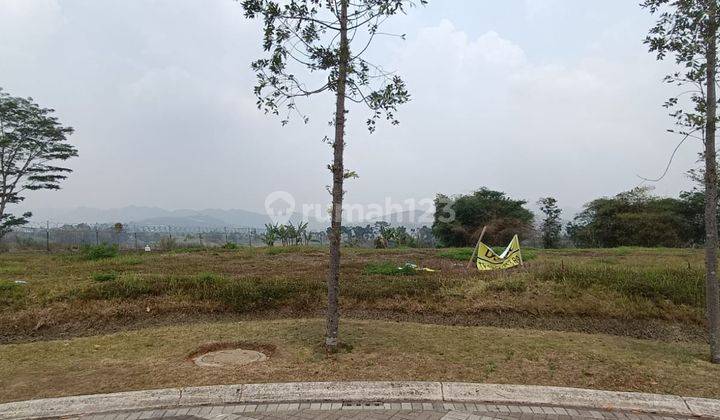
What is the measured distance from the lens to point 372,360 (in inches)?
188

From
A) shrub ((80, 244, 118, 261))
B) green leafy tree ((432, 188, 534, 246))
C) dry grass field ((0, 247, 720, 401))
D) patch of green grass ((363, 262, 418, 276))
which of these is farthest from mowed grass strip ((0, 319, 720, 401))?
green leafy tree ((432, 188, 534, 246))

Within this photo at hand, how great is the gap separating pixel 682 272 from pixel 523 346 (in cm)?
455

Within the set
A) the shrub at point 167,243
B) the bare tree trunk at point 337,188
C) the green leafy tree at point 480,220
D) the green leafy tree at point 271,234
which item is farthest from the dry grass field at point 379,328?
the green leafy tree at point 480,220

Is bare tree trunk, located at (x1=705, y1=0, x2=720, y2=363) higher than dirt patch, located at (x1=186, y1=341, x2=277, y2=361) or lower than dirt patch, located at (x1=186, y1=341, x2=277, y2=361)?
higher

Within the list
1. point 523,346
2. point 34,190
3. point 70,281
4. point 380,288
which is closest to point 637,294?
point 523,346

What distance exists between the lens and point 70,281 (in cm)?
825

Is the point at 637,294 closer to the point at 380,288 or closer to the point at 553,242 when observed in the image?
the point at 380,288

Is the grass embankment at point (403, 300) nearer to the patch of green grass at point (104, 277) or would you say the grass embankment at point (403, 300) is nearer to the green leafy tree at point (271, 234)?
the patch of green grass at point (104, 277)

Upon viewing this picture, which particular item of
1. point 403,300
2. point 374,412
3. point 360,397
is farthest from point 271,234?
point 374,412

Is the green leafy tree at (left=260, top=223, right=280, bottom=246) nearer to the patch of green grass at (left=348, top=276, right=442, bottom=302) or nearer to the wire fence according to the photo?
the wire fence

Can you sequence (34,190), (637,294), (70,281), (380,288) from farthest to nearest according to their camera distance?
(34,190)
(70,281)
(380,288)
(637,294)

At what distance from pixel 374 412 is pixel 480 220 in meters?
26.1

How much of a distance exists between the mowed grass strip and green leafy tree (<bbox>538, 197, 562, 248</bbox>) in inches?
972

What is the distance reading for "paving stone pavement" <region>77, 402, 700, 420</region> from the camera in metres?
3.61
